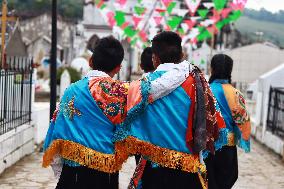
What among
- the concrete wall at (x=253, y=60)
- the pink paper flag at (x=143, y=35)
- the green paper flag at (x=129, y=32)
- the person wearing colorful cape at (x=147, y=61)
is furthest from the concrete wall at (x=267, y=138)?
the concrete wall at (x=253, y=60)

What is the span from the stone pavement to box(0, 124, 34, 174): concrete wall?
115 millimetres

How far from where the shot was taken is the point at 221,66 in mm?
6281

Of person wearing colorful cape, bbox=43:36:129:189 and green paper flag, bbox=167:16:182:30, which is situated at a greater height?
green paper flag, bbox=167:16:182:30

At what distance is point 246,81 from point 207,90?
118ft

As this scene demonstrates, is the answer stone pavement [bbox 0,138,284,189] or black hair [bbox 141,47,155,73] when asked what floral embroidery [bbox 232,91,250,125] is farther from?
stone pavement [bbox 0,138,284,189]

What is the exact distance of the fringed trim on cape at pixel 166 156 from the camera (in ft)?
14.0

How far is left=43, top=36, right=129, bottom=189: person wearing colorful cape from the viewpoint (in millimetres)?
4426

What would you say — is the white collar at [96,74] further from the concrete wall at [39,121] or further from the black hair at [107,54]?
the concrete wall at [39,121]

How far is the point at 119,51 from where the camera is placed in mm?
4570

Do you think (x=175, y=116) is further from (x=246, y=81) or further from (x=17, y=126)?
(x=246, y=81)

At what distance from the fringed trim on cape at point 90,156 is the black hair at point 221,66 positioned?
2.10 meters

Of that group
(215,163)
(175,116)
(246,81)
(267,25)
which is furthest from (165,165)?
(267,25)

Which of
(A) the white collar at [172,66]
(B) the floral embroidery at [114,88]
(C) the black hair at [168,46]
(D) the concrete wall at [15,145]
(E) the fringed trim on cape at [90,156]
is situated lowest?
(D) the concrete wall at [15,145]

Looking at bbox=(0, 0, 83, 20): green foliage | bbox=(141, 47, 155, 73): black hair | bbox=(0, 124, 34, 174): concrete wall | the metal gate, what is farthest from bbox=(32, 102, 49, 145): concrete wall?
bbox=(0, 0, 83, 20): green foliage
